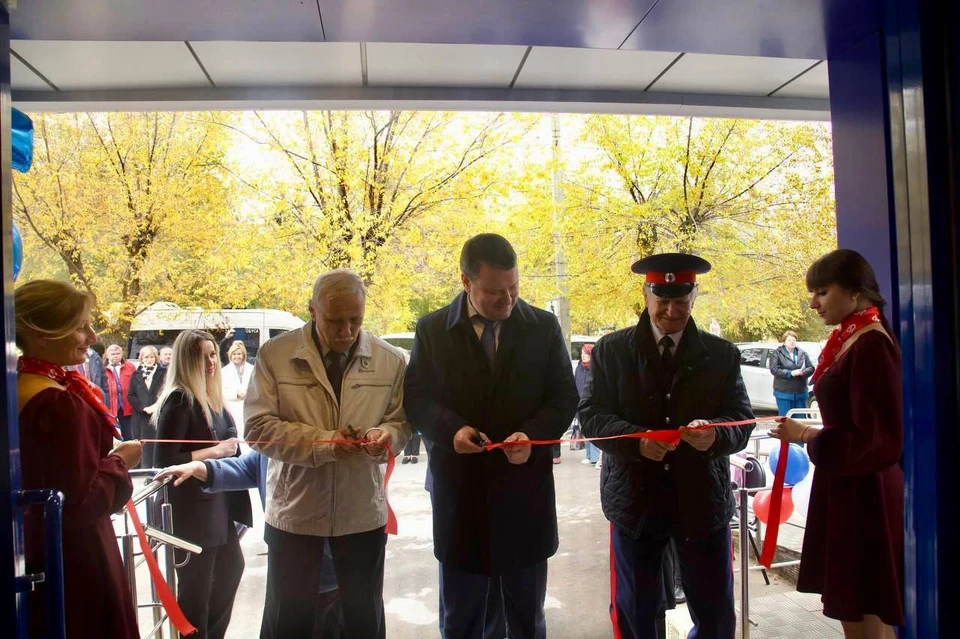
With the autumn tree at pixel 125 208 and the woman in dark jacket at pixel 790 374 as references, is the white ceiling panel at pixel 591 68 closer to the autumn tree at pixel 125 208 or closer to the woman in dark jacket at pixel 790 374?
the autumn tree at pixel 125 208

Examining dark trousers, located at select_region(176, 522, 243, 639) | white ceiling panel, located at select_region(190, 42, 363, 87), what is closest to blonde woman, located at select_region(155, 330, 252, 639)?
dark trousers, located at select_region(176, 522, 243, 639)

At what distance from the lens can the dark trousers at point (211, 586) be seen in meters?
3.10

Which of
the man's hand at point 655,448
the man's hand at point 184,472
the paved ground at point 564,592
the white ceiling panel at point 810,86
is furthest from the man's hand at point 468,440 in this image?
the white ceiling panel at point 810,86

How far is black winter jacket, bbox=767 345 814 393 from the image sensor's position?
10.9 metres

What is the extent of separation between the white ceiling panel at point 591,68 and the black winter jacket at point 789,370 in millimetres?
7981

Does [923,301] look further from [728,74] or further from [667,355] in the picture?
[728,74]

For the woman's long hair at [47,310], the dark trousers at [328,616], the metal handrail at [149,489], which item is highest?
the woman's long hair at [47,310]

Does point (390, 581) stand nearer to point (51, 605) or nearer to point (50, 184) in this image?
point (51, 605)

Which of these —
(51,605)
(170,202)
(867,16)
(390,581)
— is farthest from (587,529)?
(170,202)

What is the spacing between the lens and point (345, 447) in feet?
8.25

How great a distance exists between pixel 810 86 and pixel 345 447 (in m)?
4.37

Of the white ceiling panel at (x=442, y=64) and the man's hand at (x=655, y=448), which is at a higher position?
the white ceiling panel at (x=442, y=64)

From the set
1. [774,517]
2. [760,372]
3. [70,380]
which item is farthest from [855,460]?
[760,372]

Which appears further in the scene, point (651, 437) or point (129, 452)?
point (651, 437)
